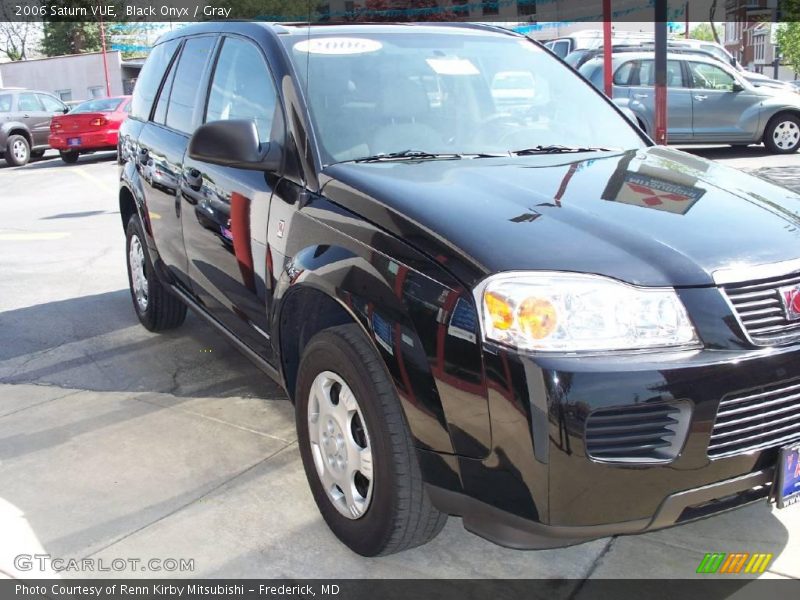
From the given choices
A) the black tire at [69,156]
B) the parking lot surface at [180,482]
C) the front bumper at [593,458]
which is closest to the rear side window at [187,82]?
the parking lot surface at [180,482]

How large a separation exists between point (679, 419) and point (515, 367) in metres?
0.45

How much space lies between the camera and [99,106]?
63.9ft

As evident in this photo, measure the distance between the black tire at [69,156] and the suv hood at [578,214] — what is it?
17887 millimetres

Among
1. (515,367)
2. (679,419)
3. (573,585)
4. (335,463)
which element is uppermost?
(515,367)

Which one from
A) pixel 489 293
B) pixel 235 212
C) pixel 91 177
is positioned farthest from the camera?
pixel 91 177

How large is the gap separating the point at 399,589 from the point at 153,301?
327 cm

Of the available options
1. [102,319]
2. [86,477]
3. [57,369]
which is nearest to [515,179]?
[86,477]

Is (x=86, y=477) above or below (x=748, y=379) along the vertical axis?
below

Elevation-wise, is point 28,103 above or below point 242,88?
above

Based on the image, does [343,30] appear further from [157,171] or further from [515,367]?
[515,367]

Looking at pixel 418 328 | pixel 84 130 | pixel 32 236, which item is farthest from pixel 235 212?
pixel 84 130

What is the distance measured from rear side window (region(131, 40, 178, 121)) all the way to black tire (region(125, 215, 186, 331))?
69 centimetres

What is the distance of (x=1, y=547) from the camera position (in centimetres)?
313

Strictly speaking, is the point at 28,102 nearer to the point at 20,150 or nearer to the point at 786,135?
the point at 20,150
